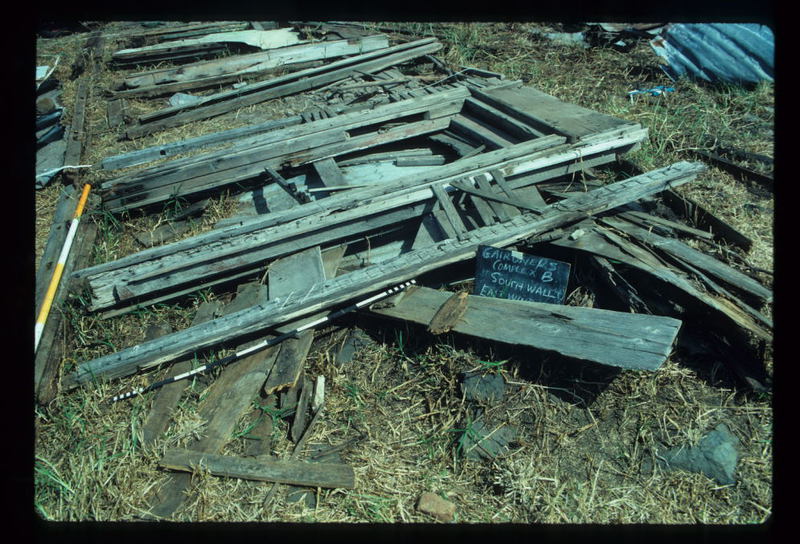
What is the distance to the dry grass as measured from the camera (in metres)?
2.83

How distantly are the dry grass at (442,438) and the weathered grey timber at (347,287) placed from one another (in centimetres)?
15

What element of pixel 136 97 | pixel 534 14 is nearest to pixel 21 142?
pixel 534 14

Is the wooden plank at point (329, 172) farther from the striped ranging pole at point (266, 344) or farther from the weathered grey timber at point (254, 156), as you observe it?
the striped ranging pole at point (266, 344)

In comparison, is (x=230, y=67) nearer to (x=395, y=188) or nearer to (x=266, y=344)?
(x=395, y=188)

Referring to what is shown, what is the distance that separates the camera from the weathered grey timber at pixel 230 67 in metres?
7.11

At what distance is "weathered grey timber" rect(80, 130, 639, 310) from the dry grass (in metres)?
0.24

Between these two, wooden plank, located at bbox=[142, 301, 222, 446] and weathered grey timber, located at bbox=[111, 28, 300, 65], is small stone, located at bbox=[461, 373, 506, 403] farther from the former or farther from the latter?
weathered grey timber, located at bbox=[111, 28, 300, 65]

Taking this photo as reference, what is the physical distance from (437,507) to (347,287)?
1458 millimetres

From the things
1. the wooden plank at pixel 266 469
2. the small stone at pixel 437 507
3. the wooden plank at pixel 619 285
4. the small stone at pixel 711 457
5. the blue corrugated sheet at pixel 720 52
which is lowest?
the small stone at pixel 437 507

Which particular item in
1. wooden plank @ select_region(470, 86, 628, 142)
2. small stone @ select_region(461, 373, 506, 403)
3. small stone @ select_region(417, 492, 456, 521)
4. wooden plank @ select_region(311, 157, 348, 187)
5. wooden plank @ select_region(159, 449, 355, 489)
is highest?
wooden plank @ select_region(470, 86, 628, 142)

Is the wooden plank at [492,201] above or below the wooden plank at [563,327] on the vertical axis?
above

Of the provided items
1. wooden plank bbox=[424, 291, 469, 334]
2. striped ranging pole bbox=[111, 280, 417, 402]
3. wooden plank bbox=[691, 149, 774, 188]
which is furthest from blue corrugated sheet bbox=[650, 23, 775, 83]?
striped ranging pole bbox=[111, 280, 417, 402]

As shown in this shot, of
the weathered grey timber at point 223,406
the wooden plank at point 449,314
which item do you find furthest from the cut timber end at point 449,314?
the weathered grey timber at point 223,406

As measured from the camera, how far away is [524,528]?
2.65m
